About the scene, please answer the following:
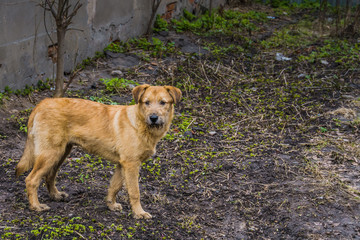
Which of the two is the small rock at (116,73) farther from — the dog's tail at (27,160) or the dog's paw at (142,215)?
the dog's paw at (142,215)

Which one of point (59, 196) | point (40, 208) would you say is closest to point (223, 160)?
point (59, 196)

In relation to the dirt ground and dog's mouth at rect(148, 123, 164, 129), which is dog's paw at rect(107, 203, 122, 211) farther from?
dog's mouth at rect(148, 123, 164, 129)

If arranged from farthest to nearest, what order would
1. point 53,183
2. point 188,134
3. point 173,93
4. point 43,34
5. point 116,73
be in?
point 116,73
point 43,34
point 188,134
point 53,183
point 173,93

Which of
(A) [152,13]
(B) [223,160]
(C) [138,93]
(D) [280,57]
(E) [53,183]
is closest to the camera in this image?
(C) [138,93]

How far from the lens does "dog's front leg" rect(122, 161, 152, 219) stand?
17.0 ft

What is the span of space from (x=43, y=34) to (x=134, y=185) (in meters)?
4.38

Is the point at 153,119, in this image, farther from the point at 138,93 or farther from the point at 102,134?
the point at 102,134

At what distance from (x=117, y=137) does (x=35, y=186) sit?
102cm

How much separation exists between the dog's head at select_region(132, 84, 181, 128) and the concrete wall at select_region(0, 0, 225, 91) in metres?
3.37

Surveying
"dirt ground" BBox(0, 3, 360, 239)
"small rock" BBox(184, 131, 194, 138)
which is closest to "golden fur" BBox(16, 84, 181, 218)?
"dirt ground" BBox(0, 3, 360, 239)

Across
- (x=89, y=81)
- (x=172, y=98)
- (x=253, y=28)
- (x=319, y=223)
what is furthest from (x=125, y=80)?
(x=253, y=28)

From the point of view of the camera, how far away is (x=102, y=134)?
530cm

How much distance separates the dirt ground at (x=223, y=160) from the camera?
5219mm

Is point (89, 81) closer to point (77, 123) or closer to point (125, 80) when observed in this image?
point (125, 80)
